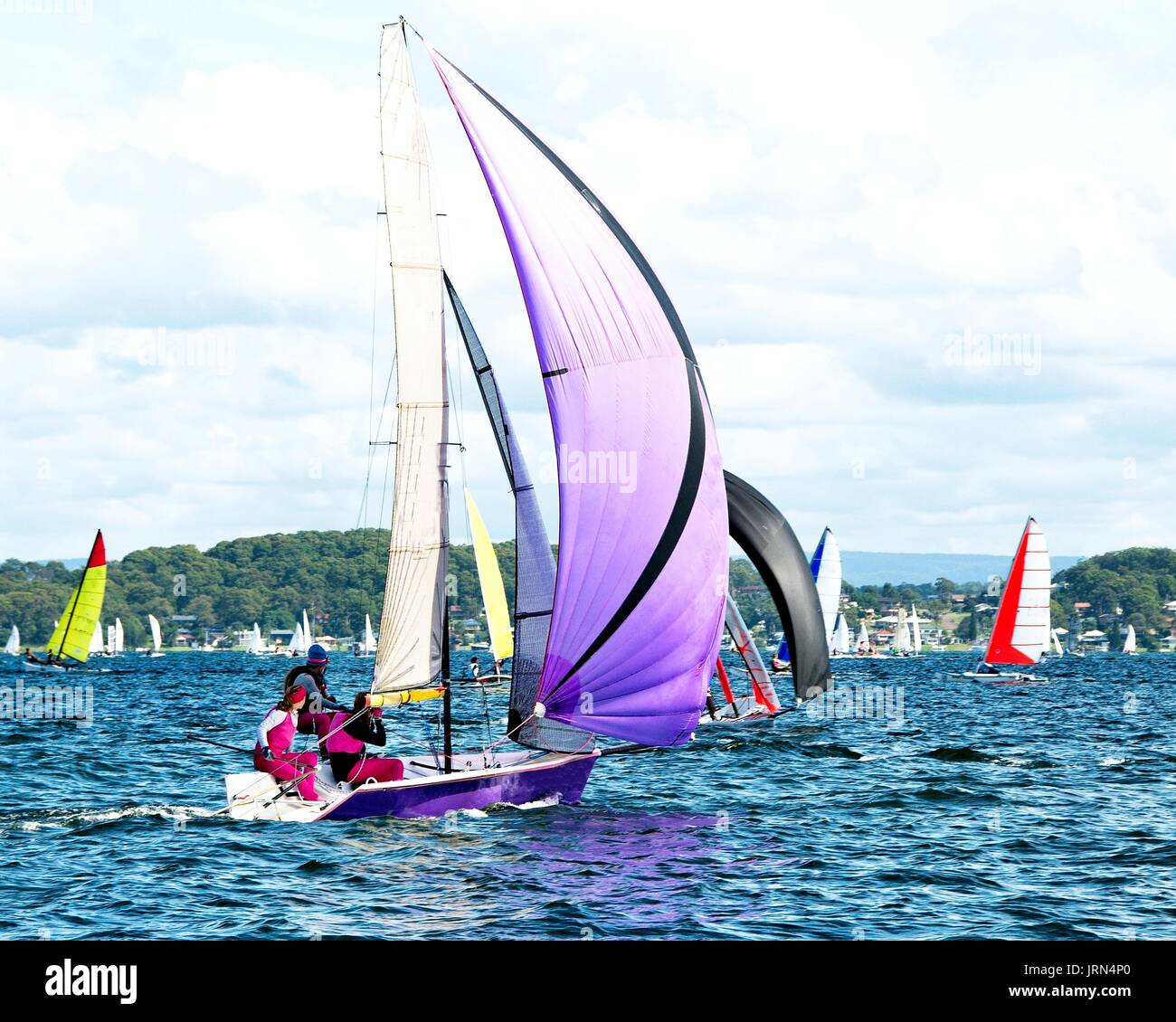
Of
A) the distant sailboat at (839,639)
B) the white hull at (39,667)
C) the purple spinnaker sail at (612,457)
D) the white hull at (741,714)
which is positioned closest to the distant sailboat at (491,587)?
the white hull at (741,714)

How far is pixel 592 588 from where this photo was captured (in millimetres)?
18891

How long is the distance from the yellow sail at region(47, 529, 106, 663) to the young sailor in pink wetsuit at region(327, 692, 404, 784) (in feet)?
167

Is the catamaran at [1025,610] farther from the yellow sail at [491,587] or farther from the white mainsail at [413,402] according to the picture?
the white mainsail at [413,402]

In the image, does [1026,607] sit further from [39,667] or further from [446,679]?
[39,667]

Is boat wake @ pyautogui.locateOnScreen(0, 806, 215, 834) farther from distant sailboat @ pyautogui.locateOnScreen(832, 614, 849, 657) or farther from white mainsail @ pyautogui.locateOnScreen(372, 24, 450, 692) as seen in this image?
distant sailboat @ pyautogui.locateOnScreen(832, 614, 849, 657)

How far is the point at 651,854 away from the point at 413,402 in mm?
6971

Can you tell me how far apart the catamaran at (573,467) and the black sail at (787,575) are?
48.4ft

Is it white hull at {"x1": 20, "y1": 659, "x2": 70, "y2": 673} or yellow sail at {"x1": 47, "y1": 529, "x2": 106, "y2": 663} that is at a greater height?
yellow sail at {"x1": 47, "y1": 529, "x2": 106, "y2": 663}

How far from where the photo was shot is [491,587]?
5266 centimetres

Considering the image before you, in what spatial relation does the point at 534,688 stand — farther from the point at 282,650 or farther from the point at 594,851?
the point at 282,650

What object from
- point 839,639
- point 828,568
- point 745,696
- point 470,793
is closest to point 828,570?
point 828,568

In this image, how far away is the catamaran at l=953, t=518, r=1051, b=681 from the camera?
2618 inches

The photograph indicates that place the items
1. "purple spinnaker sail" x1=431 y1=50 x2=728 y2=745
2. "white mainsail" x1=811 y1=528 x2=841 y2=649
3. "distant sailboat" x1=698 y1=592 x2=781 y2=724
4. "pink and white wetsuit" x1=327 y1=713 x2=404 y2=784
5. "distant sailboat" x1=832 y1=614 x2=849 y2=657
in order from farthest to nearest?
"distant sailboat" x1=832 y1=614 x2=849 y2=657 < "white mainsail" x1=811 y1=528 x2=841 y2=649 < "distant sailboat" x1=698 y1=592 x2=781 y2=724 < "pink and white wetsuit" x1=327 y1=713 x2=404 y2=784 < "purple spinnaker sail" x1=431 y1=50 x2=728 y2=745

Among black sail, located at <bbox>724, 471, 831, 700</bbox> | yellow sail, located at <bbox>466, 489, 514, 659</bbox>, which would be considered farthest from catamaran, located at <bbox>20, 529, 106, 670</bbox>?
black sail, located at <bbox>724, 471, 831, 700</bbox>
